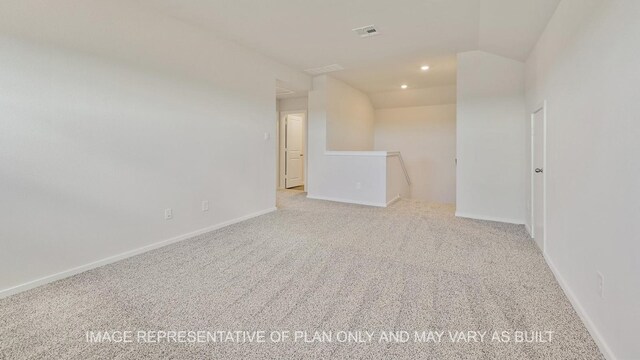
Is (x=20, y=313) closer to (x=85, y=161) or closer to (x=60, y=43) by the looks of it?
(x=85, y=161)

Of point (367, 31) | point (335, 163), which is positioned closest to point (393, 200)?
point (335, 163)

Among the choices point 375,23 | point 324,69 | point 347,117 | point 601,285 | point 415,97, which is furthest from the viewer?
point 415,97

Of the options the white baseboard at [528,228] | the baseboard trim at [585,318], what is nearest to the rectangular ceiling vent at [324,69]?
the white baseboard at [528,228]

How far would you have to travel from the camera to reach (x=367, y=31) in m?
3.39

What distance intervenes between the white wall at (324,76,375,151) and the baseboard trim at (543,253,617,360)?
421 cm

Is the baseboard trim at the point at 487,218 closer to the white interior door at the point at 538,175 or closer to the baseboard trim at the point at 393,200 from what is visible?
the white interior door at the point at 538,175

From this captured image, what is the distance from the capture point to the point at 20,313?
1772mm

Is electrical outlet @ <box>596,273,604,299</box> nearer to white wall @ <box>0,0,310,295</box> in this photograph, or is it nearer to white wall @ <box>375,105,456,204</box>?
white wall @ <box>0,0,310,295</box>

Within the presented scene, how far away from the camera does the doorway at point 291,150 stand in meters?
7.29

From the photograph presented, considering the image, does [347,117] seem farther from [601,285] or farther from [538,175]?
[601,285]

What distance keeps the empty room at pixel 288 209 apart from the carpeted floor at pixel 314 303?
2 centimetres

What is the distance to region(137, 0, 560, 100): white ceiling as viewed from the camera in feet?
8.96

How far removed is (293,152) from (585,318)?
21.8ft

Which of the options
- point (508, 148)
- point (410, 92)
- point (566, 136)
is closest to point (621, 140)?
point (566, 136)
